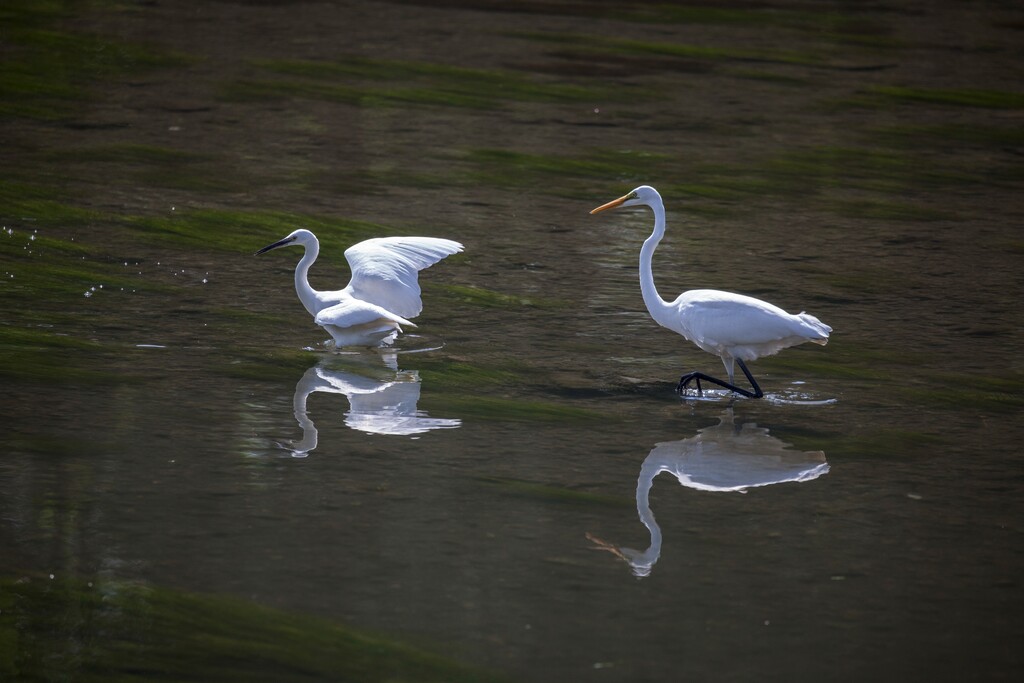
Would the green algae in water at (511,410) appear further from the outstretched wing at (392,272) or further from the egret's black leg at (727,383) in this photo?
the outstretched wing at (392,272)

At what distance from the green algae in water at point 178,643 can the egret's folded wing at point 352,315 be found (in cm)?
244

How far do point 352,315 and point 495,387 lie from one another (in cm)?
79

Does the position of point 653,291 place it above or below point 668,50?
→ below

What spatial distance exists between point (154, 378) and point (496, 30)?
31.4ft

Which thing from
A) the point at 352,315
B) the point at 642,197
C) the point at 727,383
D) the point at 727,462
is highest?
the point at 642,197

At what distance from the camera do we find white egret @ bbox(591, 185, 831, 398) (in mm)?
5695

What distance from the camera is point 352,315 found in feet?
20.4

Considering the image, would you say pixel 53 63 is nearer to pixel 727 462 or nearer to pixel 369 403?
pixel 369 403

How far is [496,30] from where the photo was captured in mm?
14586

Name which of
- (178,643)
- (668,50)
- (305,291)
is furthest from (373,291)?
(668,50)

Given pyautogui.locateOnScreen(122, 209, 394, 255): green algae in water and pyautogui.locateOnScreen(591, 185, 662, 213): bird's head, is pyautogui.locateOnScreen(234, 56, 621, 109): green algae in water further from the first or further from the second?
pyautogui.locateOnScreen(591, 185, 662, 213): bird's head

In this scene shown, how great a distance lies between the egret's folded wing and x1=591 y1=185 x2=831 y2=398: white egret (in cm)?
127

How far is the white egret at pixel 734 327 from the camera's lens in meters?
5.70

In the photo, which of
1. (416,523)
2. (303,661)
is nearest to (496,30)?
(416,523)
